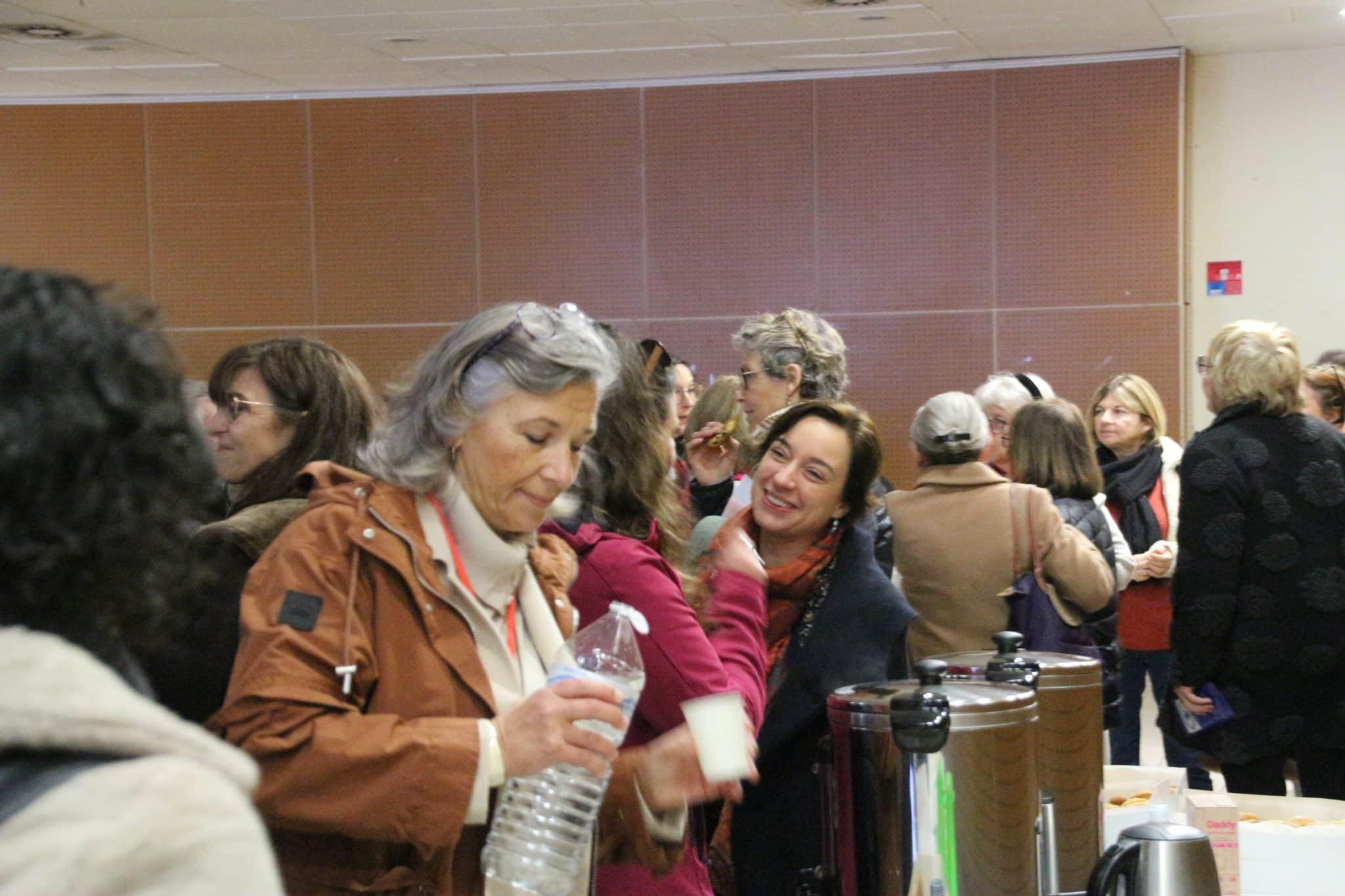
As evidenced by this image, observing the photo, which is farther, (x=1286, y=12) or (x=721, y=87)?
(x=721, y=87)

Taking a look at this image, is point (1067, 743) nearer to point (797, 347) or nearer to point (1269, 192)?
point (797, 347)

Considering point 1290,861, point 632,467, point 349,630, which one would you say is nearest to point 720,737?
point 349,630

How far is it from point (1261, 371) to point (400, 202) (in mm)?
5406

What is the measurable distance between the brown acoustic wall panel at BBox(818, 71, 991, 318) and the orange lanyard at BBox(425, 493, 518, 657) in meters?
6.14

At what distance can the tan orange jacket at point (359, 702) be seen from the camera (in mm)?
1460

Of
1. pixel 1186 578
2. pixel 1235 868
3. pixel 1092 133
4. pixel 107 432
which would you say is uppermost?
pixel 1092 133

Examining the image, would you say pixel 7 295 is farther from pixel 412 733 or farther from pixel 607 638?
pixel 607 638

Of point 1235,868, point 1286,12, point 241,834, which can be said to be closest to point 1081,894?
point 1235,868

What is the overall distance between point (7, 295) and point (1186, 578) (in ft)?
11.0

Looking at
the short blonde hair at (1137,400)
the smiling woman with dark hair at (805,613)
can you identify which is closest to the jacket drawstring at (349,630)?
the smiling woman with dark hair at (805,613)

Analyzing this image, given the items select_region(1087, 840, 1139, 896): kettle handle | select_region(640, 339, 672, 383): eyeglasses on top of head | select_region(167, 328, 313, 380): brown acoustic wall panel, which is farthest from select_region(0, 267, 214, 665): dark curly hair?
select_region(167, 328, 313, 380): brown acoustic wall panel

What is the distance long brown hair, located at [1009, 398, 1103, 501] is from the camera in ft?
13.7

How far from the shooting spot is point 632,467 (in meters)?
2.21

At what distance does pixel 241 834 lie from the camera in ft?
2.59
